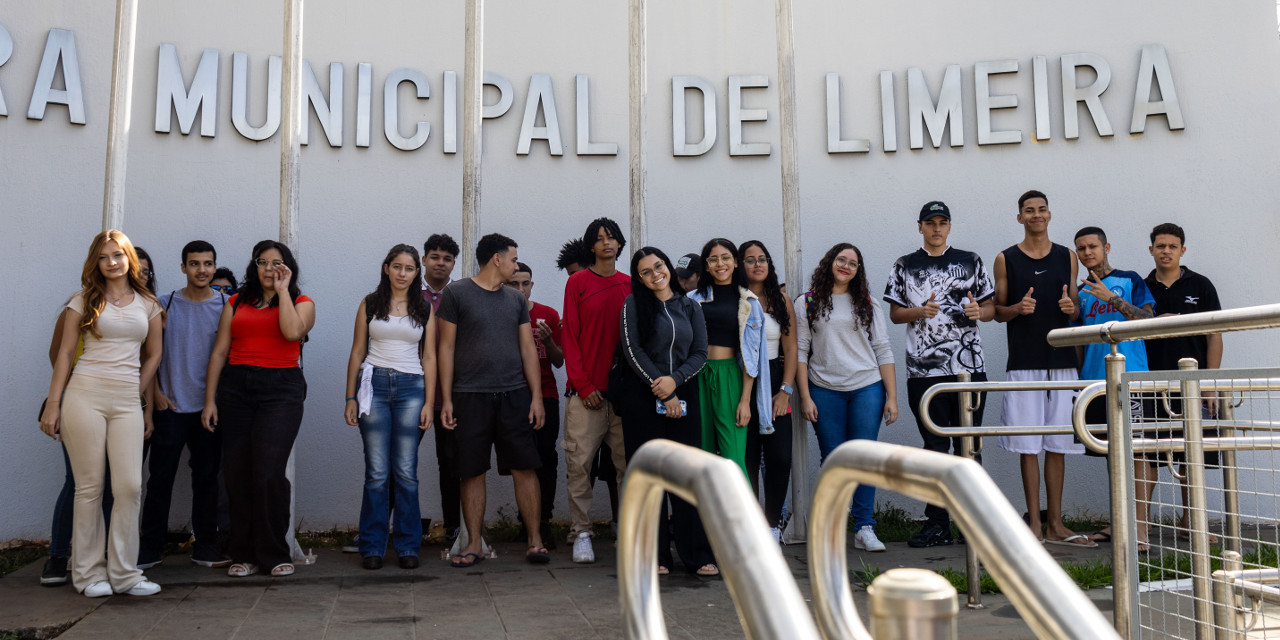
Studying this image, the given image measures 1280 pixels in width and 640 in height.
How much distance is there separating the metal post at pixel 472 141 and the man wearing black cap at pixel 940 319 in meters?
2.62

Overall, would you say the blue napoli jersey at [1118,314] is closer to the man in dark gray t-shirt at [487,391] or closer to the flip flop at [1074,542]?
the flip flop at [1074,542]

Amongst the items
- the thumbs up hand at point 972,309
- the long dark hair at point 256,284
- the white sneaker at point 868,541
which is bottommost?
the white sneaker at point 868,541

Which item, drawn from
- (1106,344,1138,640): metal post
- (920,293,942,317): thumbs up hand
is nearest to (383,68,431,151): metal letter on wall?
(920,293,942,317): thumbs up hand

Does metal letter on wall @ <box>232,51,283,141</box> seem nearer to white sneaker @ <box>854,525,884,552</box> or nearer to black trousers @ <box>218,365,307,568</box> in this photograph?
black trousers @ <box>218,365,307,568</box>

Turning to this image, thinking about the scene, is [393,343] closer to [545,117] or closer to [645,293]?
[645,293]

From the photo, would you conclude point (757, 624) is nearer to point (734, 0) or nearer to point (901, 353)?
point (901, 353)

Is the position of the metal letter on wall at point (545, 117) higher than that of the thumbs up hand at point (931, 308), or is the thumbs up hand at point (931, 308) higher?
the metal letter on wall at point (545, 117)

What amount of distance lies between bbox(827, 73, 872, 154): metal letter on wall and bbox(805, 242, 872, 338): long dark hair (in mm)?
1396

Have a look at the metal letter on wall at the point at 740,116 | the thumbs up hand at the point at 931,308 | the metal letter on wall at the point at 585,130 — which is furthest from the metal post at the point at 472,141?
the thumbs up hand at the point at 931,308

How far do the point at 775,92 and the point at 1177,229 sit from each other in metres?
2.80

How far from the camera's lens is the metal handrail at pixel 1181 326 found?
2.48 metres

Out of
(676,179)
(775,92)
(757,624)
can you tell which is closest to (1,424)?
(676,179)

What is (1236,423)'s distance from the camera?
2.92m

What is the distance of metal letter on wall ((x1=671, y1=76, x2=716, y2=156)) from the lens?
6812 mm
